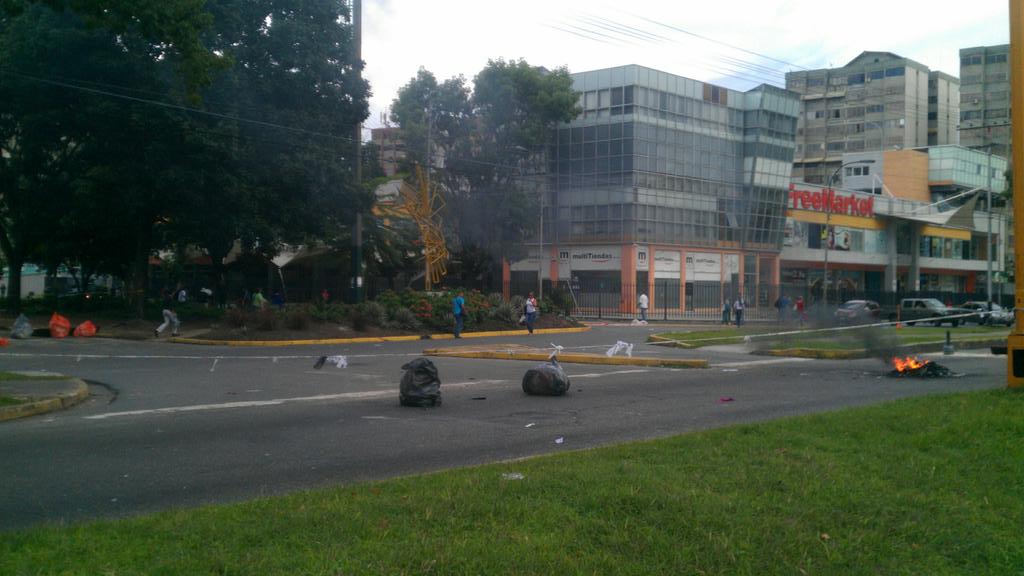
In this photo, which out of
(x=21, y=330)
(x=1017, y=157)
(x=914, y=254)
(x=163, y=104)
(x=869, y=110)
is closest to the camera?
(x=1017, y=157)

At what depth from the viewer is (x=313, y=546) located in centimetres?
468

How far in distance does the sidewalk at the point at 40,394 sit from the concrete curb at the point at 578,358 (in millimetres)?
9895

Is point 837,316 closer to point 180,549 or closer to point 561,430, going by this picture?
point 561,430

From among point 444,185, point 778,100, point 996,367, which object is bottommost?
point 996,367

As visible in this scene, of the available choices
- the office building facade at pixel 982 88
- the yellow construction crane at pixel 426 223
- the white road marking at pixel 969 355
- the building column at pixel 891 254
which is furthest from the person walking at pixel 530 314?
→ the office building facade at pixel 982 88

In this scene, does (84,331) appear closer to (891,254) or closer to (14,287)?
(14,287)

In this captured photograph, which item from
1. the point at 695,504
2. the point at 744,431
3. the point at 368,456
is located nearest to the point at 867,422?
the point at 744,431

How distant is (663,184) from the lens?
57281mm

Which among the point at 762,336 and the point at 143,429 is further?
the point at 762,336

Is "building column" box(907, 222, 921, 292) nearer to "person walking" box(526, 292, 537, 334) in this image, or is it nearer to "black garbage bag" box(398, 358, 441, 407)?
"person walking" box(526, 292, 537, 334)

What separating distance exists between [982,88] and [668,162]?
60.5 metres

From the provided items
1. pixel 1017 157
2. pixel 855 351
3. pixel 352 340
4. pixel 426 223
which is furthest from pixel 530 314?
pixel 1017 157

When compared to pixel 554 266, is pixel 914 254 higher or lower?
higher

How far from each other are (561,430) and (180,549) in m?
6.32
